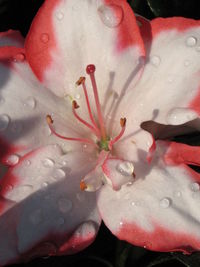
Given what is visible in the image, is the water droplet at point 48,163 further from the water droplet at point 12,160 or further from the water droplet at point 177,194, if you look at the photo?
the water droplet at point 177,194

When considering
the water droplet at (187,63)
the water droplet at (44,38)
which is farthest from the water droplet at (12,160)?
the water droplet at (187,63)

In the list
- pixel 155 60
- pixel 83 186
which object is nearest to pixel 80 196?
pixel 83 186

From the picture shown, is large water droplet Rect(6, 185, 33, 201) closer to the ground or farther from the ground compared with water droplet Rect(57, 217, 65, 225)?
farther from the ground

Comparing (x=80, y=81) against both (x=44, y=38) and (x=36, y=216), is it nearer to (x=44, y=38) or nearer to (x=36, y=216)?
(x=44, y=38)

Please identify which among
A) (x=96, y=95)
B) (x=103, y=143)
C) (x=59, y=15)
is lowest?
(x=103, y=143)

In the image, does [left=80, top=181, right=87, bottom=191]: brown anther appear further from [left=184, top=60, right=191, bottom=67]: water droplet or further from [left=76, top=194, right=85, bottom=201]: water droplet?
[left=184, top=60, right=191, bottom=67]: water droplet

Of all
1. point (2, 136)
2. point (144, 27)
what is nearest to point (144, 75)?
point (144, 27)

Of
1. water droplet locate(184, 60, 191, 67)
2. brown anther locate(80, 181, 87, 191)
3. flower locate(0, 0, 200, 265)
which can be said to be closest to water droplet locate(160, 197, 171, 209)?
flower locate(0, 0, 200, 265)
